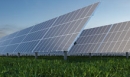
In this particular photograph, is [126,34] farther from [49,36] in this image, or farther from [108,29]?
[49,36]

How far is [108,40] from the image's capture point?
1128 inches

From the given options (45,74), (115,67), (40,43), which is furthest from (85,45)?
(45,74)

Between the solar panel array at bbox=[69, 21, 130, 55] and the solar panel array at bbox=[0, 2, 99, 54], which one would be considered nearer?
the solar panel array at bbox=[0, 2, 99, 54]

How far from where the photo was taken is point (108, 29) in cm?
3162

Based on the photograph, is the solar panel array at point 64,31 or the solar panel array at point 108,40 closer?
the solar panel array at point 64,31

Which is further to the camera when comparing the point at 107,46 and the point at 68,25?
the point at 107,46

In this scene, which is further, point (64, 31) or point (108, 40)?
point (108, 40)

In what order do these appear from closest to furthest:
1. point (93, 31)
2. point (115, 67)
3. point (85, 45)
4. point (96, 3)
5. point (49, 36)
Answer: point (115, 67), point (96, 3), point (49, 36), point (85, 45), point (93, 31)

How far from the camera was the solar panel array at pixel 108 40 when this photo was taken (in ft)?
83.8

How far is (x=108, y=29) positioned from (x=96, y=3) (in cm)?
1156

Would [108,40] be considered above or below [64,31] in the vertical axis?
below

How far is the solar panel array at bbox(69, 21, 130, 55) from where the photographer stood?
25555mm

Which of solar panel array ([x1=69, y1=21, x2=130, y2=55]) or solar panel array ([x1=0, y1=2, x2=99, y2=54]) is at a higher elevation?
solar panel array ([x1=0, y1=2, x2=99, y2=54])

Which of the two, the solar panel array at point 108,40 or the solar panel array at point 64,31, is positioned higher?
the solar panel array at point 64,31
